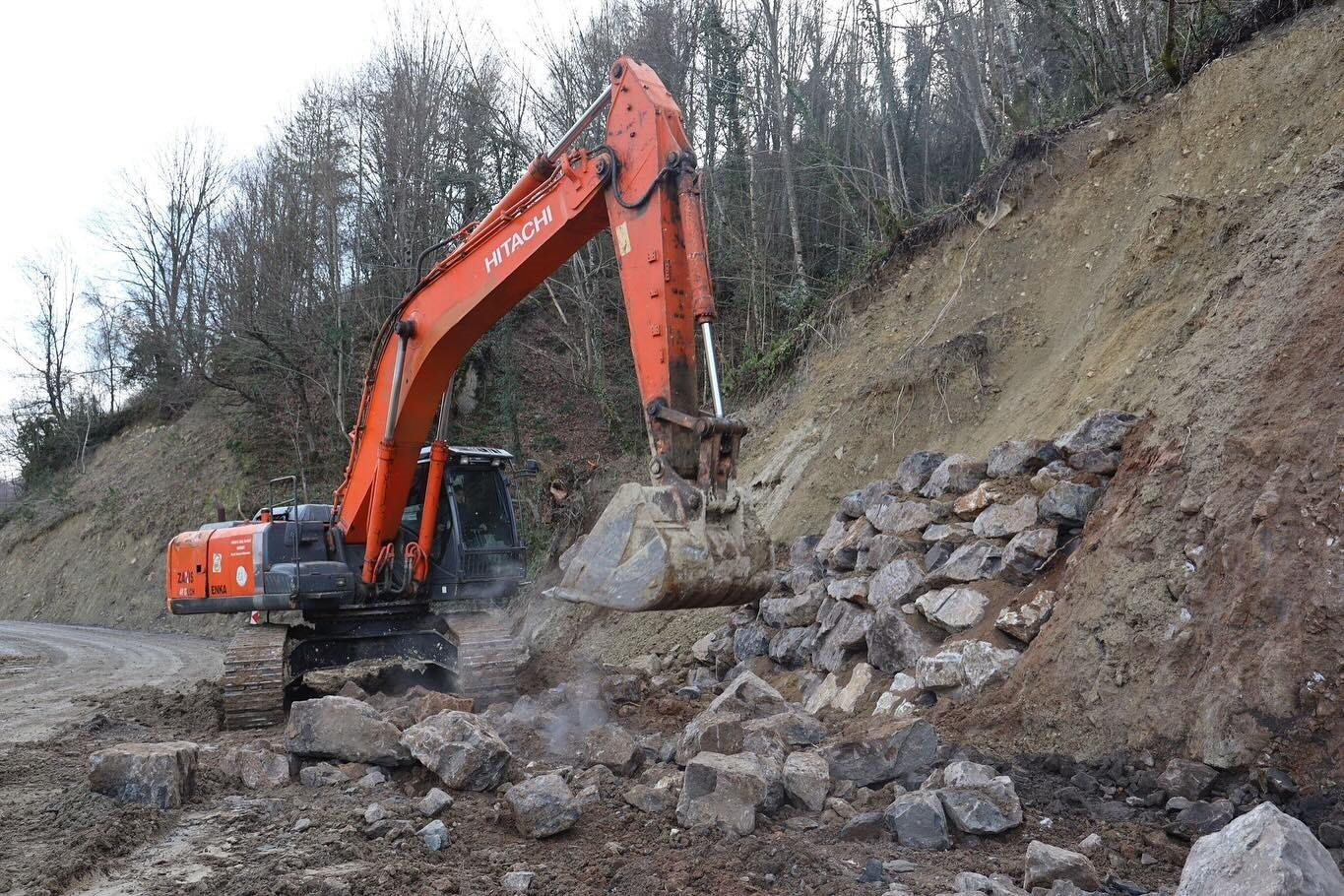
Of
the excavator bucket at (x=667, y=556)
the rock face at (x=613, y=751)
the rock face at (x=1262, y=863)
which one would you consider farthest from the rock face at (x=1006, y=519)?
the rock face at (x=1262, y=863)

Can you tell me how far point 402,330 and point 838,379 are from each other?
6172 mm

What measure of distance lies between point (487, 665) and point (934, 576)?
3731mm

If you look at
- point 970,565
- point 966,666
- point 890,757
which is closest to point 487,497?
point 970,565

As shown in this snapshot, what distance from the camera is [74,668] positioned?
498 inches

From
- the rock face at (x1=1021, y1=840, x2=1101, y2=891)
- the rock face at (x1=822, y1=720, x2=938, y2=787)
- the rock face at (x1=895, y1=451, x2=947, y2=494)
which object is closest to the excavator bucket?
the rock face at (x1=822, y1=720, x2=938, y2=787)

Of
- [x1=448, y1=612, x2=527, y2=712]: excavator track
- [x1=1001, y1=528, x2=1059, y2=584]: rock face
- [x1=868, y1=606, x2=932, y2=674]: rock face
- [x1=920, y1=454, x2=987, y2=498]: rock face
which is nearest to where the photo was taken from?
[x1=1001, y1=528, x2=1059, y2=584]: rock face

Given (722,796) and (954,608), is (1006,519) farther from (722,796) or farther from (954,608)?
(722,796)

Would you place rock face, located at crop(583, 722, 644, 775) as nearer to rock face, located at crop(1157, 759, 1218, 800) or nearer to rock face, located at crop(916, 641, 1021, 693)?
rock face, located at crop(916, 641, 1021, 693)

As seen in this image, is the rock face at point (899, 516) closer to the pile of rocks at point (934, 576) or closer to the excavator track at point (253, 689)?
the pile of rocks at point (934, 576)

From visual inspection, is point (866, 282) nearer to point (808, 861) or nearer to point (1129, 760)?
point (1129, 760)

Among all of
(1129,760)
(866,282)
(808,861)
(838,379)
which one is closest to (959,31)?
(866,282)

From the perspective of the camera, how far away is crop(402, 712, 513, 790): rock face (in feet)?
15.8

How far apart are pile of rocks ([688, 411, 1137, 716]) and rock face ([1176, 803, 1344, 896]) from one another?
2.72 meters

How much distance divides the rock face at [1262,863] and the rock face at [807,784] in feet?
5.70
